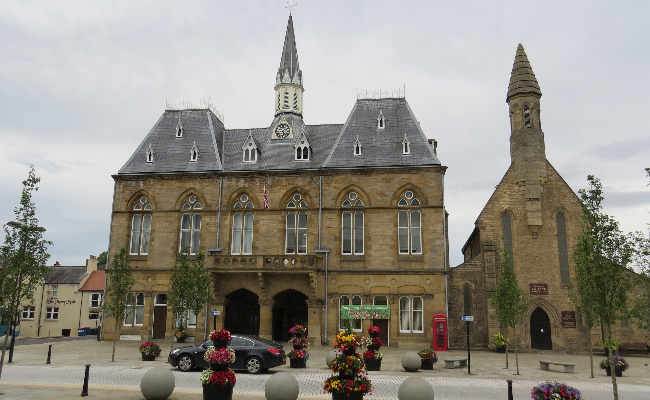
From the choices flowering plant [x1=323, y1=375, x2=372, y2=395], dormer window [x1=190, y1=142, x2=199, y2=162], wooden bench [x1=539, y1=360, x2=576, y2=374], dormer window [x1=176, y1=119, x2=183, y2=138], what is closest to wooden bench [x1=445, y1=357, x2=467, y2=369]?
wooden bench [x1=539, y1=360, x2=576, y2=374]

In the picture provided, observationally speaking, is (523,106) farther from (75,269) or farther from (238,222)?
(75,269)

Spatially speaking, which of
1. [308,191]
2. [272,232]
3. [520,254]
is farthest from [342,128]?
[520,254]

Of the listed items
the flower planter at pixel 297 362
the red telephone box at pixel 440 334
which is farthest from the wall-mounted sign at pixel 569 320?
the flower planter at pixel 297 362

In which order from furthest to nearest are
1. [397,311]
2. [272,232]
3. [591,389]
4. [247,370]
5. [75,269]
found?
[75,269], [272,232], [397,311], [247,370], [591,389]

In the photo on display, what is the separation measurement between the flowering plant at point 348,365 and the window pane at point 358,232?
1972 centimetres

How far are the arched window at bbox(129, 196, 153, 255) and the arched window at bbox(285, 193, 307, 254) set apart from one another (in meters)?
9.80

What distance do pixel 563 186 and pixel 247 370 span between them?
2353cm

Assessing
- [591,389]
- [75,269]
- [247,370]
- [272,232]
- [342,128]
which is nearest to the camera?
[591,389]

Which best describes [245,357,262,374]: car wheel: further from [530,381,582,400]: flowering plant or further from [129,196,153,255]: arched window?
[129,196,153,255]: arched window

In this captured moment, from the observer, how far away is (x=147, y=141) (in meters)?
37.9

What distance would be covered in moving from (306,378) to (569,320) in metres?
19.7

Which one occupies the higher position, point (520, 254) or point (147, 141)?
point (147, 141)

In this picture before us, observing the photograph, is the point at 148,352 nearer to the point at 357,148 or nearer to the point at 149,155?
the point at 149,155

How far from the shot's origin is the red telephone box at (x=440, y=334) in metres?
29.8
